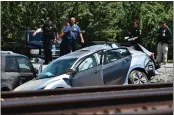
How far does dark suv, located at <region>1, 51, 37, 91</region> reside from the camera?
1029 cm

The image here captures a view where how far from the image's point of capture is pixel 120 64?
1083cm

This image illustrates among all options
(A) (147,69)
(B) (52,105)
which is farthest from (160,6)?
(B) (52,105)

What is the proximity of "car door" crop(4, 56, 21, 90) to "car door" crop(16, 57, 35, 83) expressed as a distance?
0.18 metres

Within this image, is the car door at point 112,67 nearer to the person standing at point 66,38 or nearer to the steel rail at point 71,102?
the person standing at point 66,38

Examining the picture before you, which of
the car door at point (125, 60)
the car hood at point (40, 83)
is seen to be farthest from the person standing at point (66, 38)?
the car hood at point (40, 83)

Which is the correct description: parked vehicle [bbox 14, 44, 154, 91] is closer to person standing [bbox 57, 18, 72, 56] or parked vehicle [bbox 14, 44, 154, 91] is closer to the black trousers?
person standing [bbox 57, 18, 72, 56]

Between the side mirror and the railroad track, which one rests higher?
the railroad track

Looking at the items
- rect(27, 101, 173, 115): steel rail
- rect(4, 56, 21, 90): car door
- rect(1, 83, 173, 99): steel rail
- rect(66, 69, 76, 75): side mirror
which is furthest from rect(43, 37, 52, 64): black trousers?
rect(27, 101, 173, 115): steel rail

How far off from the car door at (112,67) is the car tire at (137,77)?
339mm

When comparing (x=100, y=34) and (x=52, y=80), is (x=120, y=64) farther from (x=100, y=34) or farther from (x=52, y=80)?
(x=100, y=34)

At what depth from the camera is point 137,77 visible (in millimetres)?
11148

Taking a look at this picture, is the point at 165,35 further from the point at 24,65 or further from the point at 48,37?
the point at 24,65

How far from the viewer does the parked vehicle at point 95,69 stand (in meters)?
9.78

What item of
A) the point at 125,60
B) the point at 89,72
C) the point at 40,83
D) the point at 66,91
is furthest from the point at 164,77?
the point at 66,91
